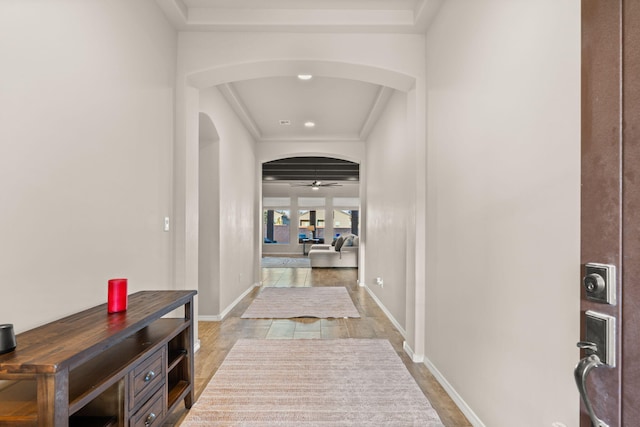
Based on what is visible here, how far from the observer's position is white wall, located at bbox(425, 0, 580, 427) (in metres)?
1.39

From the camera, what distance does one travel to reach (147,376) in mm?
1767

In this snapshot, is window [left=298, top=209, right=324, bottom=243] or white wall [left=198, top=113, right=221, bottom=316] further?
window [left=298, top=209, right=324, bottom=243]

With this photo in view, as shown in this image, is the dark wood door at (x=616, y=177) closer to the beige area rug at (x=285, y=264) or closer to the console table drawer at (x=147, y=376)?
the console table drawer at (x=147, y=376)

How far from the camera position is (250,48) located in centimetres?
318

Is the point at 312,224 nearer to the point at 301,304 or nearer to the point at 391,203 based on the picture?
the point at 301,304

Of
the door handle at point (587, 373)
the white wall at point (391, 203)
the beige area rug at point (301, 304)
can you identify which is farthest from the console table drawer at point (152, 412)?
the beige area rug at point (301, 304)

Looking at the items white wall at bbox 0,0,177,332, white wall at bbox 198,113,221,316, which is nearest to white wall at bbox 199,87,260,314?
white wall at bbox 198,113,221,316

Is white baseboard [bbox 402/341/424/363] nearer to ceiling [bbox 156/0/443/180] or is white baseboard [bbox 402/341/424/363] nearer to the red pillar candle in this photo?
the red pillar candle

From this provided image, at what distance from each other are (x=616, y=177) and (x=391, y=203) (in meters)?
3.98

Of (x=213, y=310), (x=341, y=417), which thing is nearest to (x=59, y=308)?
(x=341, y=417)

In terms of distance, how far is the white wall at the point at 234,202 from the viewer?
454 centimetres

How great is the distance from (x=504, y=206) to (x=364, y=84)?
10.1 feet

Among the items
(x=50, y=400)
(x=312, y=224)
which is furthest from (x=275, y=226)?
(x=50, y=400)

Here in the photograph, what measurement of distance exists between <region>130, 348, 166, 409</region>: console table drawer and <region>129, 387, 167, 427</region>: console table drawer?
53mm
